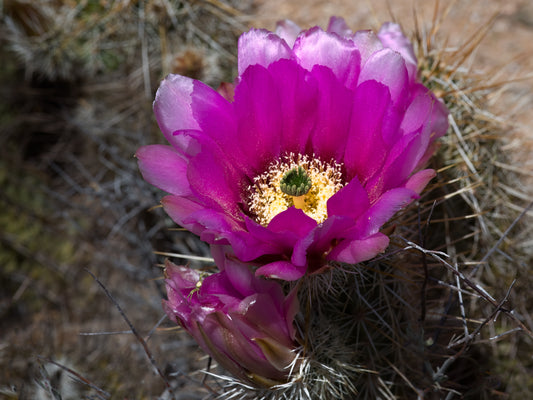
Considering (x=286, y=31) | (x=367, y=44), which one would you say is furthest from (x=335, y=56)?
(x=286, y=31)

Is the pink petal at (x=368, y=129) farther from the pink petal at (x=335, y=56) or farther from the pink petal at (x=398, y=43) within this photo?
the pink petal at (x=398, y=43)

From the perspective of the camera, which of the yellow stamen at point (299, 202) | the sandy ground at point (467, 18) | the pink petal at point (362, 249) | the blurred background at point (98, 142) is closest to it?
the pink petal at point (362, 249)

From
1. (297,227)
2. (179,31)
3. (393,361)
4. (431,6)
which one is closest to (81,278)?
(179,31)

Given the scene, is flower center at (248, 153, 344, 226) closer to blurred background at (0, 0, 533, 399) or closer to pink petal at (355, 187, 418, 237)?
pink petal at (355, 187, 418, 237)

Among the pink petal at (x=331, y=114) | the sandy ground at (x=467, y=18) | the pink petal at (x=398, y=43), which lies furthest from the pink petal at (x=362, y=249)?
the sandy ground at (x=467, y=18)

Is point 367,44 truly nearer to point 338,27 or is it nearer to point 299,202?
point 338,27

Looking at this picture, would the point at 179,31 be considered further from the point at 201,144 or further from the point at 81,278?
the point at 201,144

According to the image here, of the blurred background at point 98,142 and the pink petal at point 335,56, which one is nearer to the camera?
the pink petal at point 335,56

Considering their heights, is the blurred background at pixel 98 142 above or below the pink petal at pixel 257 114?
below
